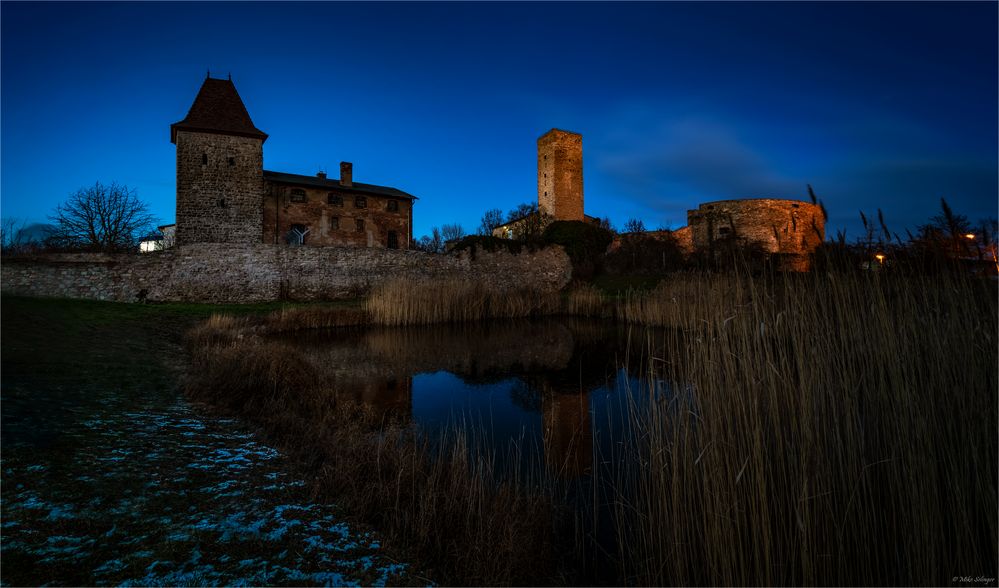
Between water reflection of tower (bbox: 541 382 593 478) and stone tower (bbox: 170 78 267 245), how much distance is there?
20.0 metres

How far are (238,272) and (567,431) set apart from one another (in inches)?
688

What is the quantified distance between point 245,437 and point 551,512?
262 centimetres

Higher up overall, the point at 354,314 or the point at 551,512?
the point at 354,314

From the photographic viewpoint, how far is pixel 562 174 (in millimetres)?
31375

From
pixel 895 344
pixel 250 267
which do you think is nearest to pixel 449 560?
pixel 895 344

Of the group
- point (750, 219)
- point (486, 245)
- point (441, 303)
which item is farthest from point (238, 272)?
point (750, 219)

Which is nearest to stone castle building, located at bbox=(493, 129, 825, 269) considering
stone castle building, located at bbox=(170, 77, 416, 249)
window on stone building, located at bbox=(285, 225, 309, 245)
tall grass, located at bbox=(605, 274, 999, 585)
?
stone castle building, located at bbox=(170, 77, 416, 249)

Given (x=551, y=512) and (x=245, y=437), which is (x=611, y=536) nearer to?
(x=551, y=512)

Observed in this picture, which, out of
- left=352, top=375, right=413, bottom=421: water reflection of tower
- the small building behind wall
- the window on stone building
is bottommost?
left=352, top=375, right=413, bottom=421: water reflection of tower

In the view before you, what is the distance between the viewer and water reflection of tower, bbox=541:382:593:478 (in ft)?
13.5

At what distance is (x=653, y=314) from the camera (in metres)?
12.7

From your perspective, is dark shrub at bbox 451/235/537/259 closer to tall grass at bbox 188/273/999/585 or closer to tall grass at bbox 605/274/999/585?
tall grass at bbox 188/273/999/585

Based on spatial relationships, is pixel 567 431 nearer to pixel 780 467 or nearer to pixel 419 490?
pixel 419 490

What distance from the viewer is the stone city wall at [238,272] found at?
1494 centimetres
